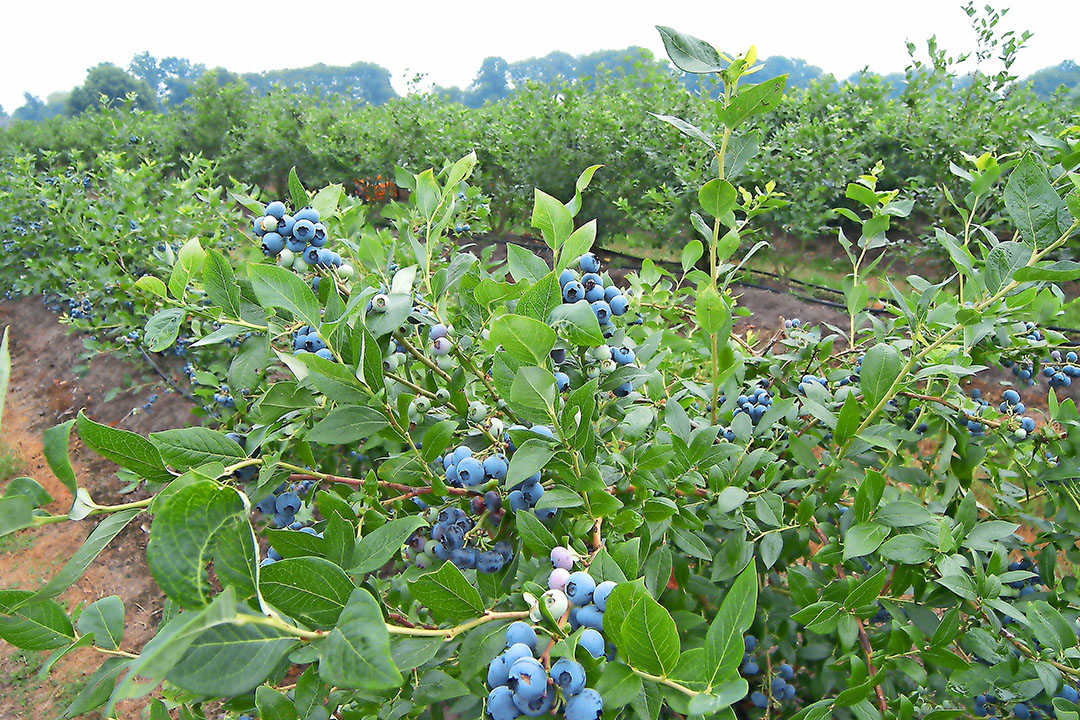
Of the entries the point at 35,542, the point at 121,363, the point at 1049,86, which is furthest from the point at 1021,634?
the point at 1049,86

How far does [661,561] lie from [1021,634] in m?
0.78

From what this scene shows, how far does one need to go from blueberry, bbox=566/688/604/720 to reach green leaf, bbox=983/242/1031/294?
2.82 feet

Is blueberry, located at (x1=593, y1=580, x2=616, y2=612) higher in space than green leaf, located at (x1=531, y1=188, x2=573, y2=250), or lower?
lower

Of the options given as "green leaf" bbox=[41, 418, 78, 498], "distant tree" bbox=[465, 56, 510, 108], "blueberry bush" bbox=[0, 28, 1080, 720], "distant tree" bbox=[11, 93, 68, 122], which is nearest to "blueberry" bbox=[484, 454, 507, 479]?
"blueberry bush" bbox=[0, 28, 1080, 720]

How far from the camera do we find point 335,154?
902 cm

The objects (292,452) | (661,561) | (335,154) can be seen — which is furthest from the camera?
(335,154)

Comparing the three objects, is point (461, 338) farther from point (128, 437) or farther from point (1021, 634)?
point (1021, 634)

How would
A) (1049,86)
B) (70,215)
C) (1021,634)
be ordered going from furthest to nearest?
1. (1049,86)
2. (70,215)
3. (1021,634)

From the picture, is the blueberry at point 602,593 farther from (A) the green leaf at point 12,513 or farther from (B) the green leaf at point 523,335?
(A) the green leaf at point 12,513

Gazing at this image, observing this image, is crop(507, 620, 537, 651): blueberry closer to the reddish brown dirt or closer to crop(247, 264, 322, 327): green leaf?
crop(247, 264, 322, 327): green leaf

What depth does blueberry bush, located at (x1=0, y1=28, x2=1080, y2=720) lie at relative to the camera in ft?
1.74

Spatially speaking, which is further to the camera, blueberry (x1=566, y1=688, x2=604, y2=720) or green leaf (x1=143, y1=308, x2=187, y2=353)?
green leaf (x1=143, y1=308, x2=187, y2=353)

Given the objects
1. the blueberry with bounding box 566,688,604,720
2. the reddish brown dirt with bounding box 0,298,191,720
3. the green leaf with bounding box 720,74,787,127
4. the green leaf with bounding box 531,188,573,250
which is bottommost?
the reddish brown dirt with bounding box 0,298,191,720

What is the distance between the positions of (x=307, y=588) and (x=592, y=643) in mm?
272
